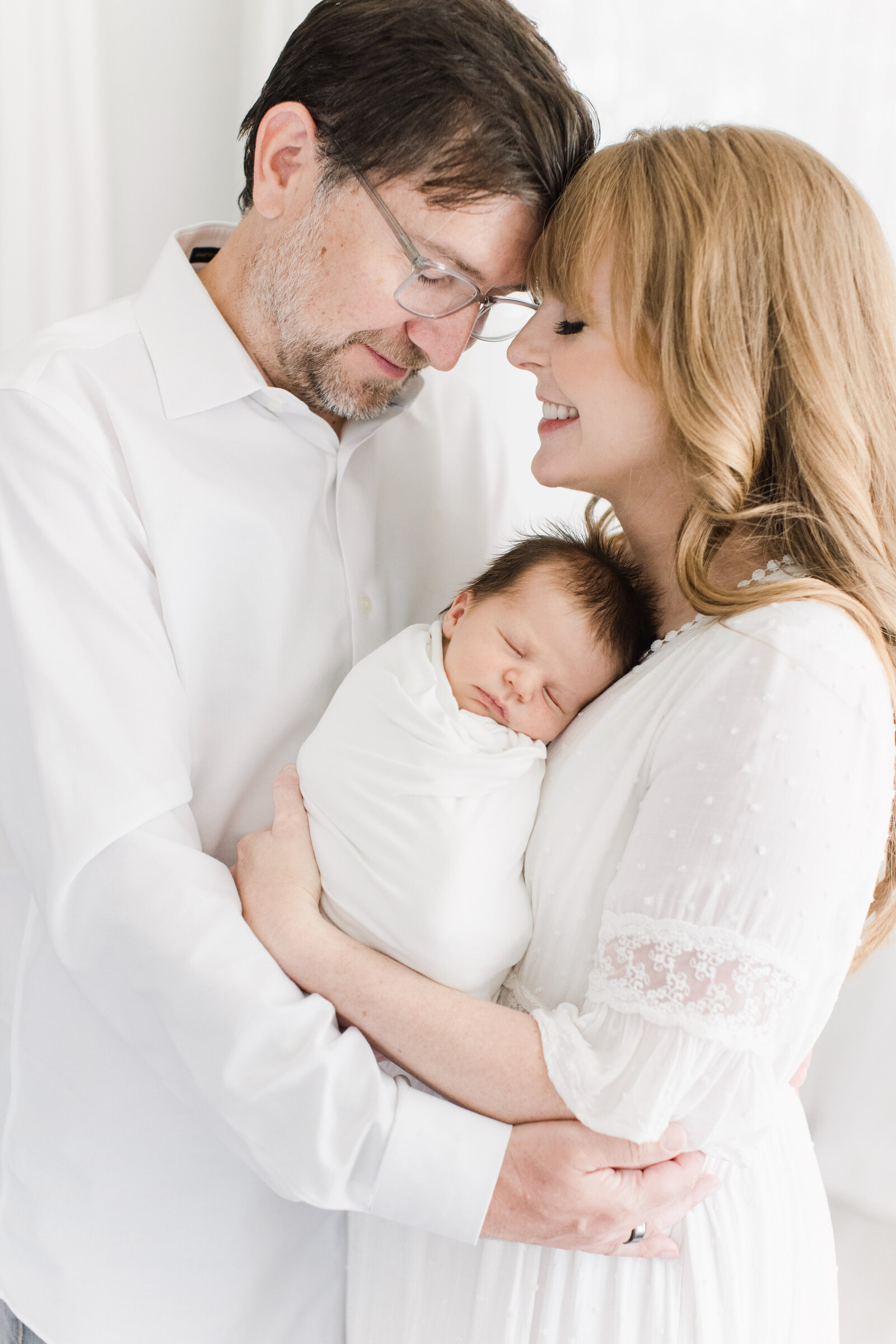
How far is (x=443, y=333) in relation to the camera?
1490 millimetres

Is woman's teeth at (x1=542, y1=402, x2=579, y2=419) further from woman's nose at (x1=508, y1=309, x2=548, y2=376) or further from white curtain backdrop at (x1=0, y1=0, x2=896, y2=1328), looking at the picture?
white curtain backdrop at (x1=0, y1=0, x2=896, y2=1328)

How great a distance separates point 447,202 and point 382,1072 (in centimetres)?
116

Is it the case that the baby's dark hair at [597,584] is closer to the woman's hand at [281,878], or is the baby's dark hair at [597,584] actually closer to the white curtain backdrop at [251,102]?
the woman's hand at [281,878]

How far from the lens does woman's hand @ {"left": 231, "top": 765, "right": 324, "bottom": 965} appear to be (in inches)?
46.0

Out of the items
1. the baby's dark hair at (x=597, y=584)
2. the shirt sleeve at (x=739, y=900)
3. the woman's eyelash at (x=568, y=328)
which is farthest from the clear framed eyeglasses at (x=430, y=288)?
the shirt sleeve at (x=739, y=900)

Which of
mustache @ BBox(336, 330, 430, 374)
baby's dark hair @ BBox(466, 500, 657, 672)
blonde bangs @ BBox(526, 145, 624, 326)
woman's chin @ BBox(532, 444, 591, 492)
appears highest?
blonde bangs @ BBox(526, 145, 624, 326)

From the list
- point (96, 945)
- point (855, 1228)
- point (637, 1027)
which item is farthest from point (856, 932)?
point (855, 1228)

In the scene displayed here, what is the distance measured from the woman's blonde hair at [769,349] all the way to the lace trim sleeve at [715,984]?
40cm

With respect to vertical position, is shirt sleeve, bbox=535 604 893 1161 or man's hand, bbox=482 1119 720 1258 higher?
shirt sleeve, bbox=535 604 893 1161

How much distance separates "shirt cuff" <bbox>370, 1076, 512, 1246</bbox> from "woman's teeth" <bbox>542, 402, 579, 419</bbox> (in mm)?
950

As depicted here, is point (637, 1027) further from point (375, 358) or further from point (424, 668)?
point (375, 358)

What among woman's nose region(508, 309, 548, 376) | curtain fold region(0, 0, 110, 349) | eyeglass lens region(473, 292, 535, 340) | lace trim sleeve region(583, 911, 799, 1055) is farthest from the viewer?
eyeglass lens region(473, 292, 535, 340)

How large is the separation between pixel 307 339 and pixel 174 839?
775mm

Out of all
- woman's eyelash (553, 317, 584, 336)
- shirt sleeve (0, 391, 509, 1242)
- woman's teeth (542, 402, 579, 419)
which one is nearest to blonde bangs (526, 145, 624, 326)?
woman's eyelash (553, 317, 584, 336)
